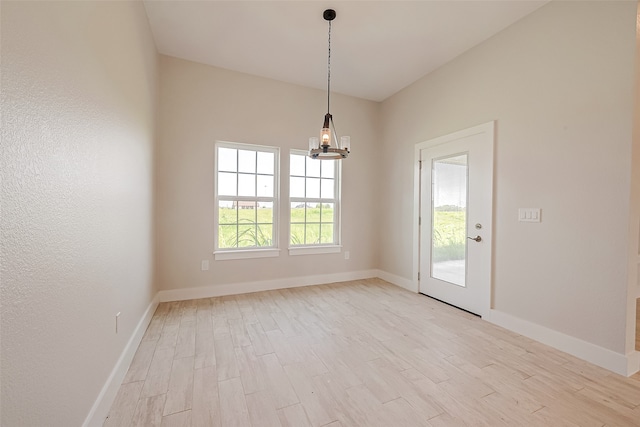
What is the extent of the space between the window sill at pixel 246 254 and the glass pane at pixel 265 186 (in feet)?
2.72

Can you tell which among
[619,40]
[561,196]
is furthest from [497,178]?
[619,40]

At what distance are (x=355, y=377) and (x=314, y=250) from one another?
2488 millimetres

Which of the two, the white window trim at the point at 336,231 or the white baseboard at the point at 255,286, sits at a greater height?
the white window trim at the point at 336,231

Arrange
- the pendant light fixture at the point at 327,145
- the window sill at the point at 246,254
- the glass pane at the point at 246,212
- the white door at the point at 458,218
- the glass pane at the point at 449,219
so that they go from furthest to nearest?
the glass pane at the point at 246,212
the window sill at the point at 246,254
the glass pane at the point at 449,219
the white door at the point at 458,218
the pendant light fixture at the point at 327,145

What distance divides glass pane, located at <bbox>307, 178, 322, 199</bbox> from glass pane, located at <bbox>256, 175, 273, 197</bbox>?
24.4 inches

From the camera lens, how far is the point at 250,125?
391cm

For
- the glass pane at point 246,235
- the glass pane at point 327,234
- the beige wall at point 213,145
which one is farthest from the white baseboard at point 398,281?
the glass pane at point 246,235

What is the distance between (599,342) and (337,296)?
2.56 metres

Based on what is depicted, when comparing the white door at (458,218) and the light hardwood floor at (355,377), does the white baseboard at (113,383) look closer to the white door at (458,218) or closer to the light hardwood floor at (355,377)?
the light hardwood floor at (355,377)

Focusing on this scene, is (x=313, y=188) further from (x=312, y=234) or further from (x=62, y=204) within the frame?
(x=62, y=204)

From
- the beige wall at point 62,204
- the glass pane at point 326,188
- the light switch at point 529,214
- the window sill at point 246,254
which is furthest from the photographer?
the glass pane at point 326,188

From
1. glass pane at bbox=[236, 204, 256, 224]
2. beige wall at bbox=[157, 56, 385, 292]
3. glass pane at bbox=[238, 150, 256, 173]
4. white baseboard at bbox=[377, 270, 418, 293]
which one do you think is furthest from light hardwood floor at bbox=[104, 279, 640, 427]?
glass pane at bbox=[238, 150, 256, 173]

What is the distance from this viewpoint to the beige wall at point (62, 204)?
0.87 meters

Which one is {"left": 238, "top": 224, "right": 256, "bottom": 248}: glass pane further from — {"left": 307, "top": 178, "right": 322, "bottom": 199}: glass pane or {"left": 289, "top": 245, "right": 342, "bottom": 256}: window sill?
{"left": 307, "top": 178, "right": 322, "bottom": 199}: glass pane
